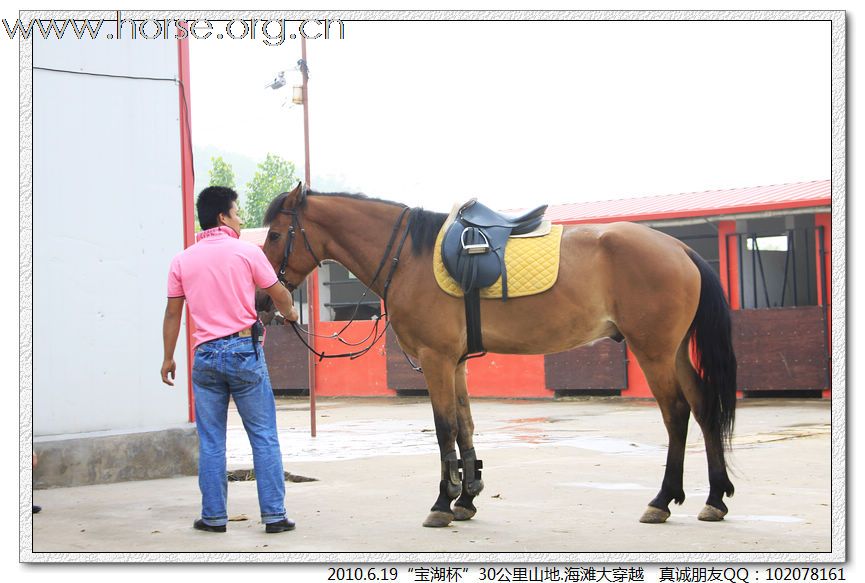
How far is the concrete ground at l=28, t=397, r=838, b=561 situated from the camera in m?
4.70

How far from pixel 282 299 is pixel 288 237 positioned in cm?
65

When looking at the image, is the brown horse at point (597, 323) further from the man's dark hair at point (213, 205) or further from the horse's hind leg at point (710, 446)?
the man's dark hair at point (213, 205)

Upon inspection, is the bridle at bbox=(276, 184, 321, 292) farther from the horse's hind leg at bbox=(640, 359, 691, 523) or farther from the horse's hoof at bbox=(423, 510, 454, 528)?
the horse's hind leg at bbox=(640, 359, 691, 523)

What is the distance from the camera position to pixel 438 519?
518cm

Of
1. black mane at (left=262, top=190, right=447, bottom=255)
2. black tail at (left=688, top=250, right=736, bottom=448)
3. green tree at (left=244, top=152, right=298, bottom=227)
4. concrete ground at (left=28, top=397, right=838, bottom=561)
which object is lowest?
concrete ground at (left=28, top=397, right=838, bottom=561)

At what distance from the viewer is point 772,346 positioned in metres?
14.2

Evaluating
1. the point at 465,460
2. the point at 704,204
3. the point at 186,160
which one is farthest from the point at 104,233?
the point at 704,204

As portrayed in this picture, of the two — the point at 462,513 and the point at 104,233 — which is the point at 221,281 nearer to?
the point at 462,513

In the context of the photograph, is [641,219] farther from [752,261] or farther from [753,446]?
[753,446]

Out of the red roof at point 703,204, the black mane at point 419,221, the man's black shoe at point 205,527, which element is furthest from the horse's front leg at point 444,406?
the red roof at point 703,204

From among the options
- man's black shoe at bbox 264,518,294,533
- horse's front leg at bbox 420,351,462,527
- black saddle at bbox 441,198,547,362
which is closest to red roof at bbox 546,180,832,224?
black saddle at bbox 441,198,547,362

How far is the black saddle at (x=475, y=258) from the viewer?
5375 millimetres

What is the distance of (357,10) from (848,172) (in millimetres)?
2276

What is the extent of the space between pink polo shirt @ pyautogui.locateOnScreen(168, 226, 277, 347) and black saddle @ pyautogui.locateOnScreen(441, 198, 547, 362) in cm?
98
